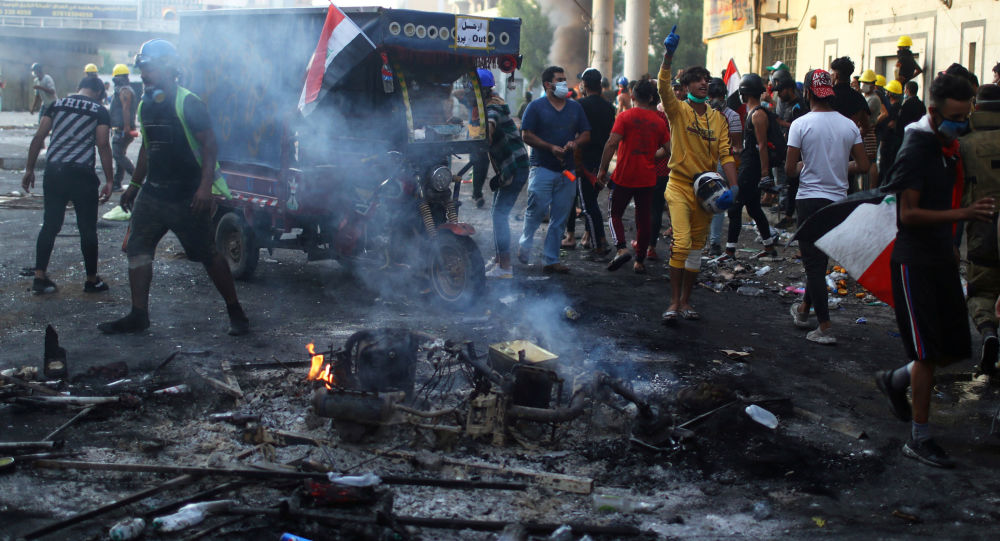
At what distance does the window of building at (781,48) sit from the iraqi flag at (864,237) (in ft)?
56.0

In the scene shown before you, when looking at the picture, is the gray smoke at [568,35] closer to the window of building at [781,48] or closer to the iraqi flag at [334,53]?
the window of building at [781,48]

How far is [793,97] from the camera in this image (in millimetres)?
10695

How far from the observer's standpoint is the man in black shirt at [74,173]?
7.68 m

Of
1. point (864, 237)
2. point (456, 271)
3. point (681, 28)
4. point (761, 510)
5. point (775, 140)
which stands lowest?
point (761, 510)

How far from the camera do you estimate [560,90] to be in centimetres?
878

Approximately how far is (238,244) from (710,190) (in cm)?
481

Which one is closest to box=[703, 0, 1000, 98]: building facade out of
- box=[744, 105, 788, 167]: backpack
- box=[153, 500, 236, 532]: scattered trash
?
box=[744, 105, 788, 167]: backpack

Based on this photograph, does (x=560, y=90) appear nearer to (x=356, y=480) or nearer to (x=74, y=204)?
(x=74, y=204)

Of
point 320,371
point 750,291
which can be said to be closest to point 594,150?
point 750,291

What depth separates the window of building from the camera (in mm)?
21531

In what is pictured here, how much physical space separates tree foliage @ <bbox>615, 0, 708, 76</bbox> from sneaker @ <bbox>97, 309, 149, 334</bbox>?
134 ft

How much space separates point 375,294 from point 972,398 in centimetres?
512

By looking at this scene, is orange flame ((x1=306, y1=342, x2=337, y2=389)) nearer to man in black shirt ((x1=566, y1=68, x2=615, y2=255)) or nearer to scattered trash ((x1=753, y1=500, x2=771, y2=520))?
scattered trash ((x1=753, y1=500, x2=771, y2=520))

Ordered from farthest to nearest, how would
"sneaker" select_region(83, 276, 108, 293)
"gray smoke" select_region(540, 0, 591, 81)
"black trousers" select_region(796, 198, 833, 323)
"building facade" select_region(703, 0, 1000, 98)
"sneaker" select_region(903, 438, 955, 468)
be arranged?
"gray smoke" select_region(540, 0, 591, 81), "building facade" select_region(703, 0, 1000, 98), "sneaker" select_region(83, 276, 108, 293), "black trousers" select_region(796, 198, 833, 323), "sneaker" select_region(903, 438, 955, 468)
